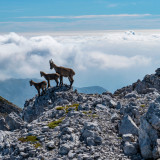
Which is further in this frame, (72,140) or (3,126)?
(3,126)

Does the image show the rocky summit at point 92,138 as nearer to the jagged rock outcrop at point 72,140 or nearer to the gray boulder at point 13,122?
the jagged rock outcrop at point 72,140

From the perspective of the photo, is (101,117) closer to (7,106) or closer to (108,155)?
(108,155)

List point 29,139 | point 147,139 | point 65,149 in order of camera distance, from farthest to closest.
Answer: point 29,139
point 65,149
point 147,139

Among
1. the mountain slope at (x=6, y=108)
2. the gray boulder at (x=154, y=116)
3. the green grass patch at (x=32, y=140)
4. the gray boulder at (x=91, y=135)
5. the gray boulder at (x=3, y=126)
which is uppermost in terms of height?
the gray boulder at (x=154, y=116)

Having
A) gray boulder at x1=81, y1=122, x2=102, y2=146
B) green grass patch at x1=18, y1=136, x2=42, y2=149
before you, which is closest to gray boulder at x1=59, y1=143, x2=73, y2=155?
→ gray boulder at x1=81, y1=122, x2=102, y2=146

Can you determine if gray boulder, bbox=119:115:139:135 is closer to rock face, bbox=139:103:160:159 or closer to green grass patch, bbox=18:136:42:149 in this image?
rock face, bbox=139:103:160:159

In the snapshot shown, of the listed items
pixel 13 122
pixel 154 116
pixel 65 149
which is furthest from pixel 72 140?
pixel 13 122

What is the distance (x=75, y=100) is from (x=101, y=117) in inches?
598

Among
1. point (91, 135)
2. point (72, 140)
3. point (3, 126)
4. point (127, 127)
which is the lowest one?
point (3, 126)

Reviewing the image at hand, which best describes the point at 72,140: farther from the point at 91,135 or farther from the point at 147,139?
the point at 147,139

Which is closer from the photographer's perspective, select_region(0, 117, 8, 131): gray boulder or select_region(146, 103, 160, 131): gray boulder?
select_region(146, 103, 160, 131): gray boulder

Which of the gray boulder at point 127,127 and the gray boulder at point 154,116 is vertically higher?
the gray boulder at point 154,116

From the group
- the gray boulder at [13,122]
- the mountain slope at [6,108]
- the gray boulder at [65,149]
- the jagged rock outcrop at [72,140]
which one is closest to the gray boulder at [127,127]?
the jagged rock outcrop at [72,140]

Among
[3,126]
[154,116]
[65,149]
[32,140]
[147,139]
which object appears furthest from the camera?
[3,126]
